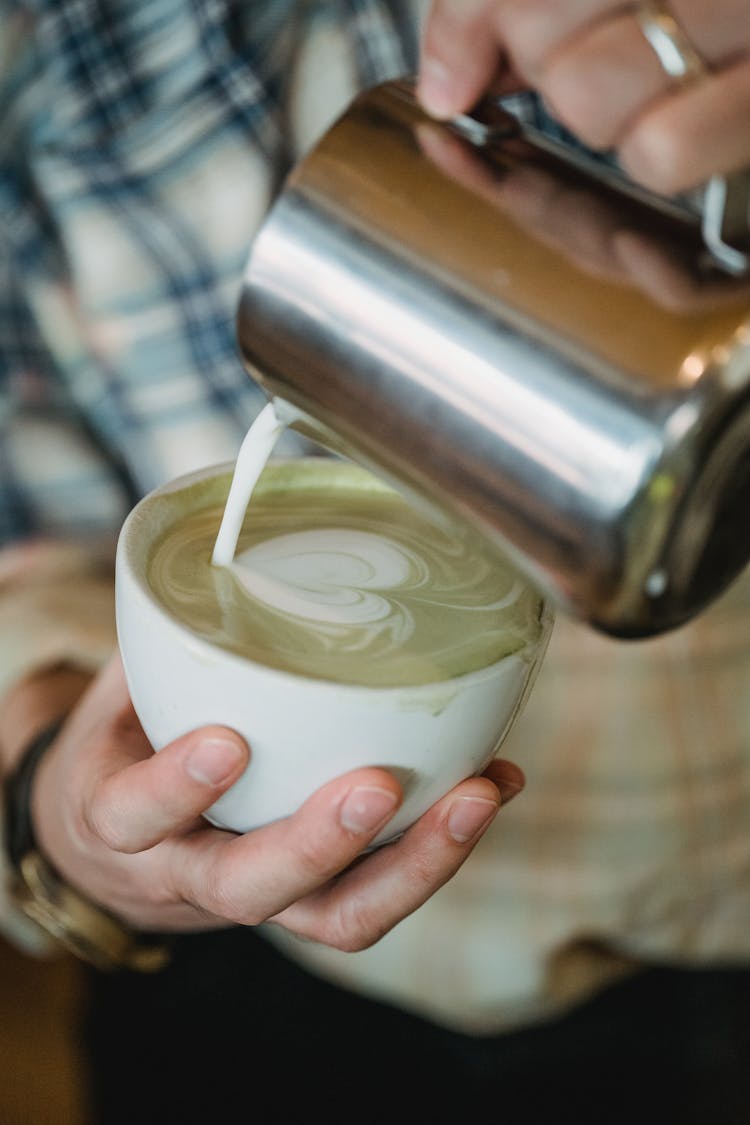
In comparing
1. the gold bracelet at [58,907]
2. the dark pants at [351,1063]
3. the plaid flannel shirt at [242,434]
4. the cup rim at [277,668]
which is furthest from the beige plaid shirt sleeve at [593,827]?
the cup rim at [277,668]

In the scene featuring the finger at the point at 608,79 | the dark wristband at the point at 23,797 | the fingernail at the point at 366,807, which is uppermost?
the finger at the point at 608,79

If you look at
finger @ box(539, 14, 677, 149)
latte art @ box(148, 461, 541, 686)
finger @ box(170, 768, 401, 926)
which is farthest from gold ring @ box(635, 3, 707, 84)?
finger @ box(170, 768, 401, 926)

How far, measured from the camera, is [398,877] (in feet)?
2.04

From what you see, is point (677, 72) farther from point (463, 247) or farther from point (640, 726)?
point (640, 726)

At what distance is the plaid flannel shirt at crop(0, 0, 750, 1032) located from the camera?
1.04 m

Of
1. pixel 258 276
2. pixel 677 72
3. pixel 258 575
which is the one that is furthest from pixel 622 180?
pixel 258 575

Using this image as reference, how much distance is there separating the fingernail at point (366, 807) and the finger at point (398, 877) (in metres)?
0.05

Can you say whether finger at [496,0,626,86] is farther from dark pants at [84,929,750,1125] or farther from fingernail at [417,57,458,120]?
dark pants at [84,929,750,1125]

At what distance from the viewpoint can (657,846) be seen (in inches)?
40.9

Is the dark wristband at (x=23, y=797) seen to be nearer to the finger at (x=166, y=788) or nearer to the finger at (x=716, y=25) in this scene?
the finger at (x=166, y=788)

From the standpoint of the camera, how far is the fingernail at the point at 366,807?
53 cm

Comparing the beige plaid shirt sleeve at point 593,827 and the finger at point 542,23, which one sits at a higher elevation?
the finger at point 542,23

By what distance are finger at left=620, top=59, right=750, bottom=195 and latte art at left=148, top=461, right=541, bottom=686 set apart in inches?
7.4

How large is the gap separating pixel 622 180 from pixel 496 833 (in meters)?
0.69
